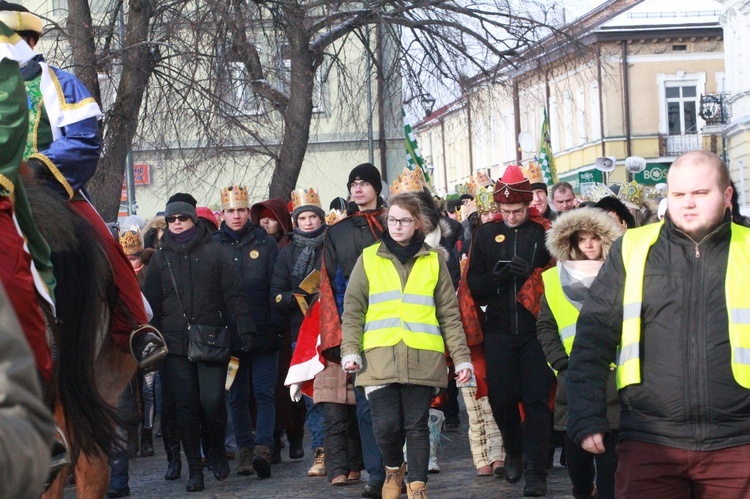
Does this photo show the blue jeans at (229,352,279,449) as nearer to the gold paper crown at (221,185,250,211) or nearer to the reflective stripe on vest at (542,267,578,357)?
the gold paper crown at (221,185,250,211)

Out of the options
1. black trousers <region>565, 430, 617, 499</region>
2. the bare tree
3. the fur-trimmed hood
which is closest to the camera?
black trousers <region>565, 430, 617, 499</region>

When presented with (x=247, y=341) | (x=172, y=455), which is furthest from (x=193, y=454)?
(x=247, y=341)

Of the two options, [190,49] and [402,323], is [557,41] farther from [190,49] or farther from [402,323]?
[402,323]

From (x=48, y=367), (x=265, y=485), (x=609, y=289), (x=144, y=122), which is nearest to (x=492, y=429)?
(x=265, y=485)

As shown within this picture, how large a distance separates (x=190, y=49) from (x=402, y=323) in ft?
25.1

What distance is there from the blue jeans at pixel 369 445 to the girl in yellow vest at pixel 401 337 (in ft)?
1.81

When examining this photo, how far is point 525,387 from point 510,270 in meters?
0.78

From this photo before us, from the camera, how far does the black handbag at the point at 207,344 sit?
9461 millimetres

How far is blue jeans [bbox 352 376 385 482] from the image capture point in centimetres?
880

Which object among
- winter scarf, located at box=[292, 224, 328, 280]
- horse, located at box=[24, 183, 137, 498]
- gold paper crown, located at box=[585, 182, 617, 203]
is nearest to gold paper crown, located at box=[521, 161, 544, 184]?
gold paper crown, located at box=[585, 182, 617, 203]

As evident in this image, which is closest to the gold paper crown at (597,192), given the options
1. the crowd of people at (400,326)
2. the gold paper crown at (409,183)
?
the crowd of people at (400,326)

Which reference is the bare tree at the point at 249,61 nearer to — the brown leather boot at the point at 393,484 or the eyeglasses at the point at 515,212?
the eyeglasses at the point at 515,212

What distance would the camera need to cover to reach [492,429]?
382 inches

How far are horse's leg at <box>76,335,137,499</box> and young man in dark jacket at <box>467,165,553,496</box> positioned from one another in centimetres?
321
